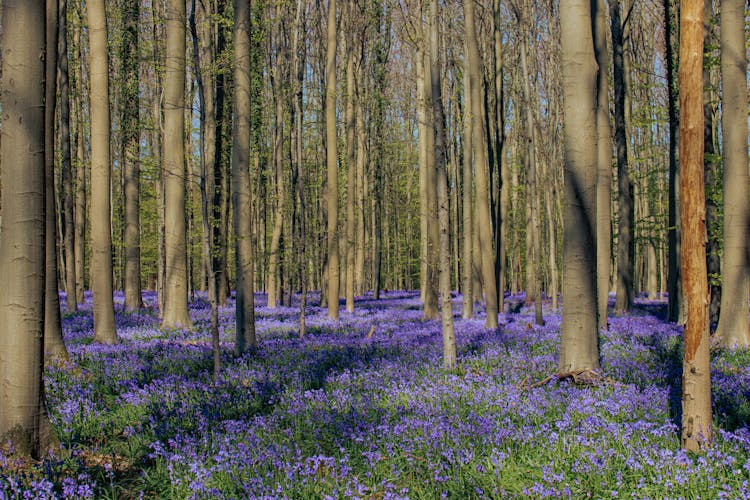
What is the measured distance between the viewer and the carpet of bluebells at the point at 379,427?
4.18 metres

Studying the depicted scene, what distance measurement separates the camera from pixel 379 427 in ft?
17.2

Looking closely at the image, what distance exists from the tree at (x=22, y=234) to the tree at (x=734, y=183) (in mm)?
11129

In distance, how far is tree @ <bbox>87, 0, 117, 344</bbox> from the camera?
1144 cm

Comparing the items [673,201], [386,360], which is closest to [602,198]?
[673,201]

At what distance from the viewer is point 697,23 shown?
4863 millimetres

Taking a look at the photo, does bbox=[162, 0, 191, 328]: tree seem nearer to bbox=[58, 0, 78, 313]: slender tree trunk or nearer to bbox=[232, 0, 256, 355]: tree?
bbox=[232, 0, 256, 355]: tree

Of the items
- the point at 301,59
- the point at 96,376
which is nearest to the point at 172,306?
the point at 96,376

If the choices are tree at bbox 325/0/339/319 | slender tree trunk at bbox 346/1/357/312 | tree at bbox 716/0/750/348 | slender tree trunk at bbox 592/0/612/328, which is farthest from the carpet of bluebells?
slender tree trunk at bbox 346/1/357/312

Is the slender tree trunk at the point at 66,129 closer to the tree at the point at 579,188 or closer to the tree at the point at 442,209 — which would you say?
the tree at the point at 442,209

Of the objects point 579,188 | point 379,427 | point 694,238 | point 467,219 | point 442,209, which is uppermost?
point 467,219

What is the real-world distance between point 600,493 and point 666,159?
158 feet

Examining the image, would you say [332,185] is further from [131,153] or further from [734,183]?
[734,183]

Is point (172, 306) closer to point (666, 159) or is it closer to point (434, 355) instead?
point (434, 355)

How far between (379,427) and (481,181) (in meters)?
11.3
